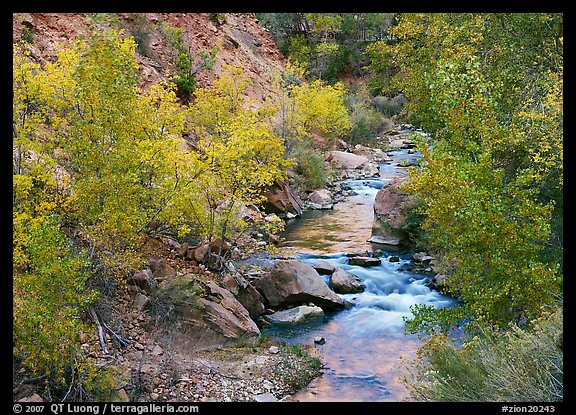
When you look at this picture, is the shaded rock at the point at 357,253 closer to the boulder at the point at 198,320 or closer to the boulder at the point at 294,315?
the boulder at the point at 294,315

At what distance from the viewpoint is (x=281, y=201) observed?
72.0ft

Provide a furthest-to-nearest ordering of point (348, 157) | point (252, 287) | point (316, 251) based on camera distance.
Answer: point (348, 157) < point (316, 251) < point (252, 287)

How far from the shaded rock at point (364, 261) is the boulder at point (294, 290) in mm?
2815

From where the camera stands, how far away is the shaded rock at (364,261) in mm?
16109

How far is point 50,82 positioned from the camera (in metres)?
9.58

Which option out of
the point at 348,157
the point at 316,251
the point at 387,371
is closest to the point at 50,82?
the point at 387,371

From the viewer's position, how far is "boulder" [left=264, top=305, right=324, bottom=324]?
12594 millimetres

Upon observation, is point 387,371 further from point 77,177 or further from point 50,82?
point 50,82

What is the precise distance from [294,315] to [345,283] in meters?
2.43

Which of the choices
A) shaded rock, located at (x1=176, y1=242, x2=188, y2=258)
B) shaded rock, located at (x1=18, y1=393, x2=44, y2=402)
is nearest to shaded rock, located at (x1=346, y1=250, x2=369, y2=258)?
shaded rock, located at (x1=176, y1=242, x2=188, y2=258)

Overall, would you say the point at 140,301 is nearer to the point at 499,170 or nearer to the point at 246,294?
the point at 246,294

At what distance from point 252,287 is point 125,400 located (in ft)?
20.2
